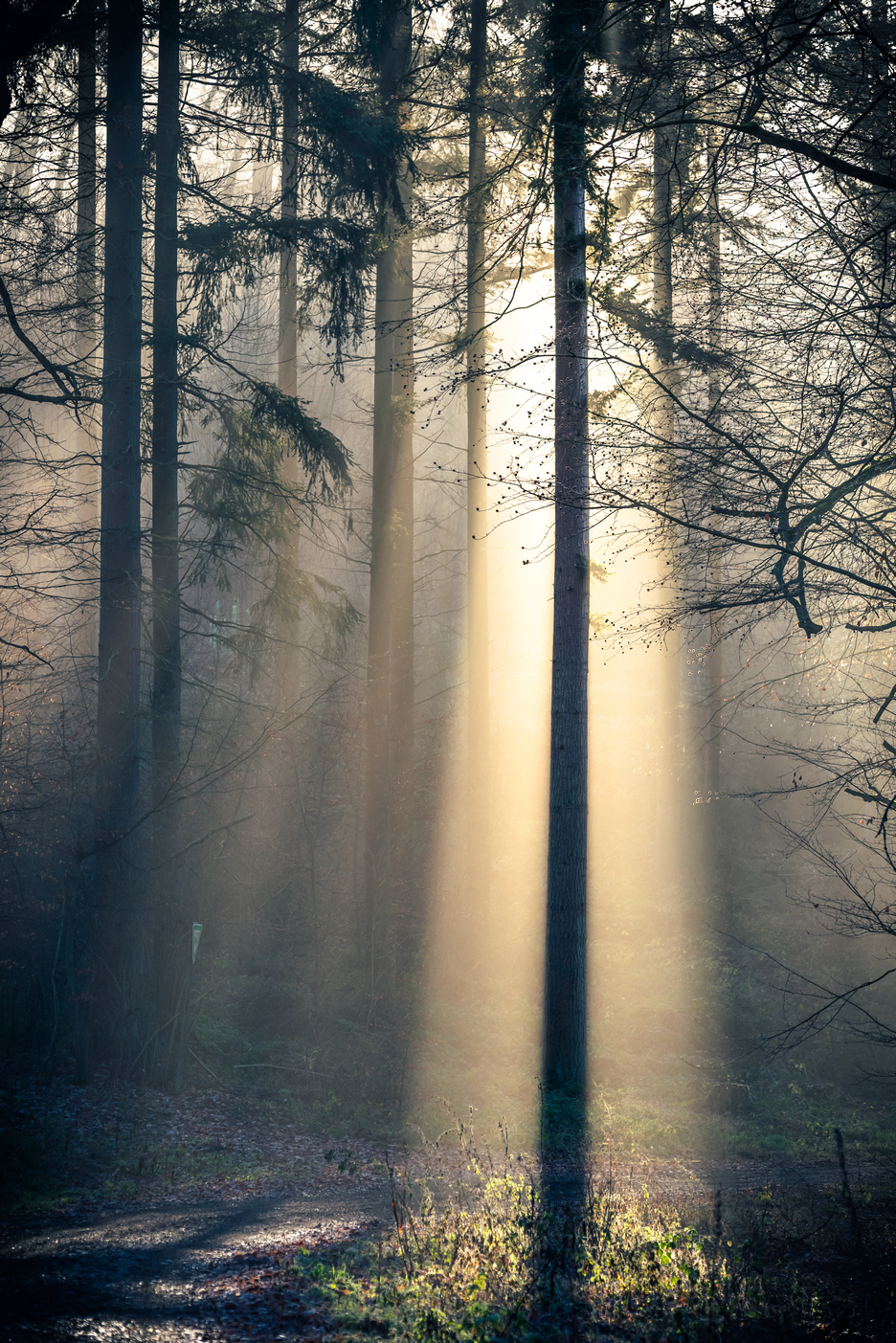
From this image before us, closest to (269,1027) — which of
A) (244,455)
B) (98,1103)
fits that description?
(98,1103)

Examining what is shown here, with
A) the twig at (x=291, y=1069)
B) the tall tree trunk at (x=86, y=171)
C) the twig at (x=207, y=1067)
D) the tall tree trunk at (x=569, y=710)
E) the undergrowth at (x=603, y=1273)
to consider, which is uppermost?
the tall tree trunk at (x=86, y=171)

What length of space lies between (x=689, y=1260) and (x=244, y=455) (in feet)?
31.4

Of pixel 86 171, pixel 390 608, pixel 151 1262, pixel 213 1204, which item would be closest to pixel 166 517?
pixel 86 171

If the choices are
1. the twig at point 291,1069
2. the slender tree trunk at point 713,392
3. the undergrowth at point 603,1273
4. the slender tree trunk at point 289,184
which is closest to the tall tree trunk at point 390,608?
the slender tree trunk at point 289,184

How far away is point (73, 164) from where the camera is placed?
9.58 meters

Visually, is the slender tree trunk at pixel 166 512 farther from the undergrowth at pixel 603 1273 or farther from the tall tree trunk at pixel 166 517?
the undergrowth at pixel 603 1273

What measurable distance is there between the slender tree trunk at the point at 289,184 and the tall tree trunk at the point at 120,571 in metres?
1.68

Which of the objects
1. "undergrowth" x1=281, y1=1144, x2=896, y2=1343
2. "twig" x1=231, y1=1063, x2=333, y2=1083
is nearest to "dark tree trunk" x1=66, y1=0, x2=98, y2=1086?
"twig" x1=231, y1=1063, x2=333, y2=1083

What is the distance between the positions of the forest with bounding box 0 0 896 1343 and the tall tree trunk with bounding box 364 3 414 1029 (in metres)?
0.10

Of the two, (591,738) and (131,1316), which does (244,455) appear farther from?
(591,738)

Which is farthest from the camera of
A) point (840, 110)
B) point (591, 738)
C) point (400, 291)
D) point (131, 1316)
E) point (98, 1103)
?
point (591, 738)

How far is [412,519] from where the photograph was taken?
43.7 feet

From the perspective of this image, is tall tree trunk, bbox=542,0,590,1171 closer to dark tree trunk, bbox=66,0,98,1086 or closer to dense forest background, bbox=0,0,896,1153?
dense forest background, bbox=0,0,896,1153

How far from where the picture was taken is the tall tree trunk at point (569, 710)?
9.09 m
